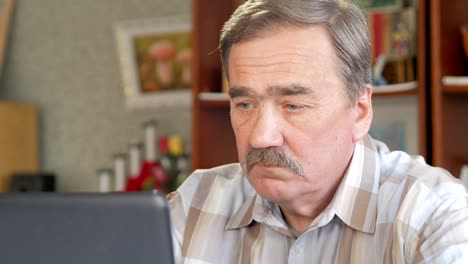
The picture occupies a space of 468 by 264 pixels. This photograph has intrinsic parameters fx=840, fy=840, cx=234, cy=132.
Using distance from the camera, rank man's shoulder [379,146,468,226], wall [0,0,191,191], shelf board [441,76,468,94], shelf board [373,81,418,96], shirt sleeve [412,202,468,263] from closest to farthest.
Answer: shirt sleeve [412,202,468,263], man's shoulder [379,146,468,226], shelf board [441,76,468,94], shelf board [373,81,418,96], wall [0,0,191,191]

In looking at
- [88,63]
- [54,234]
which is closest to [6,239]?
[54,234]

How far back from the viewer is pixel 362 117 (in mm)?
1511

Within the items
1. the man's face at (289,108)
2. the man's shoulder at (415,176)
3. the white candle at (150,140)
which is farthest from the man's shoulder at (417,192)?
the white candle at (150,140)

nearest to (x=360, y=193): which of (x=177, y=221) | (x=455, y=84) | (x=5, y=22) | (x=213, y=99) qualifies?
(x=177, y=221)

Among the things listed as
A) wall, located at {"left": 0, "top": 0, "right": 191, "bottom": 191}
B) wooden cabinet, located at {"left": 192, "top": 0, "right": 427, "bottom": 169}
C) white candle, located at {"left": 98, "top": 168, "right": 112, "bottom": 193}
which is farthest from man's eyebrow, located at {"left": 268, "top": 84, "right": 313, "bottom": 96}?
white candle, located at {"left": 98, "top": 168, "right": 112, "bottom": 193}

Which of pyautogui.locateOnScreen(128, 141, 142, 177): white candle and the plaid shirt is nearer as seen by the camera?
the plaid shirt

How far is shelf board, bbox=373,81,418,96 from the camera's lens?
2553 millimetres

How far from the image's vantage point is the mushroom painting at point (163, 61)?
372 cm

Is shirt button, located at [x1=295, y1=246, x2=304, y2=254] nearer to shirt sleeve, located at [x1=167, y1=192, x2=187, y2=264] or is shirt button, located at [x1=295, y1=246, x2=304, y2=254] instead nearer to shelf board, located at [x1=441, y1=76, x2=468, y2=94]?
shirt sleeve, located at [x1=167, y1=192, x2=187, y2=264]

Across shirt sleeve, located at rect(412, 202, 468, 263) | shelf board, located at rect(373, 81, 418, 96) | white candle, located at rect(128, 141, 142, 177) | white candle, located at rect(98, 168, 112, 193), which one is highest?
shelf board, located at rect(373, 81, 418, 96)

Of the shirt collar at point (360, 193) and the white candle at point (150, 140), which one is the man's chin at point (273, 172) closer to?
the shirt collar at point (360, 193)

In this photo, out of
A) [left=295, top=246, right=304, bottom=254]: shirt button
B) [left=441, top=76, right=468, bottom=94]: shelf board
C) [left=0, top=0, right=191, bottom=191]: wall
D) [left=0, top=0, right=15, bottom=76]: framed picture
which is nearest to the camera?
[left=295, top=246, right=304, bottom=254]: shirt button

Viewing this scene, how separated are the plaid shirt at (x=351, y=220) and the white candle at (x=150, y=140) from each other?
192 cm

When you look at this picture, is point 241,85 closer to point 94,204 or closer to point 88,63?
point 94,204
